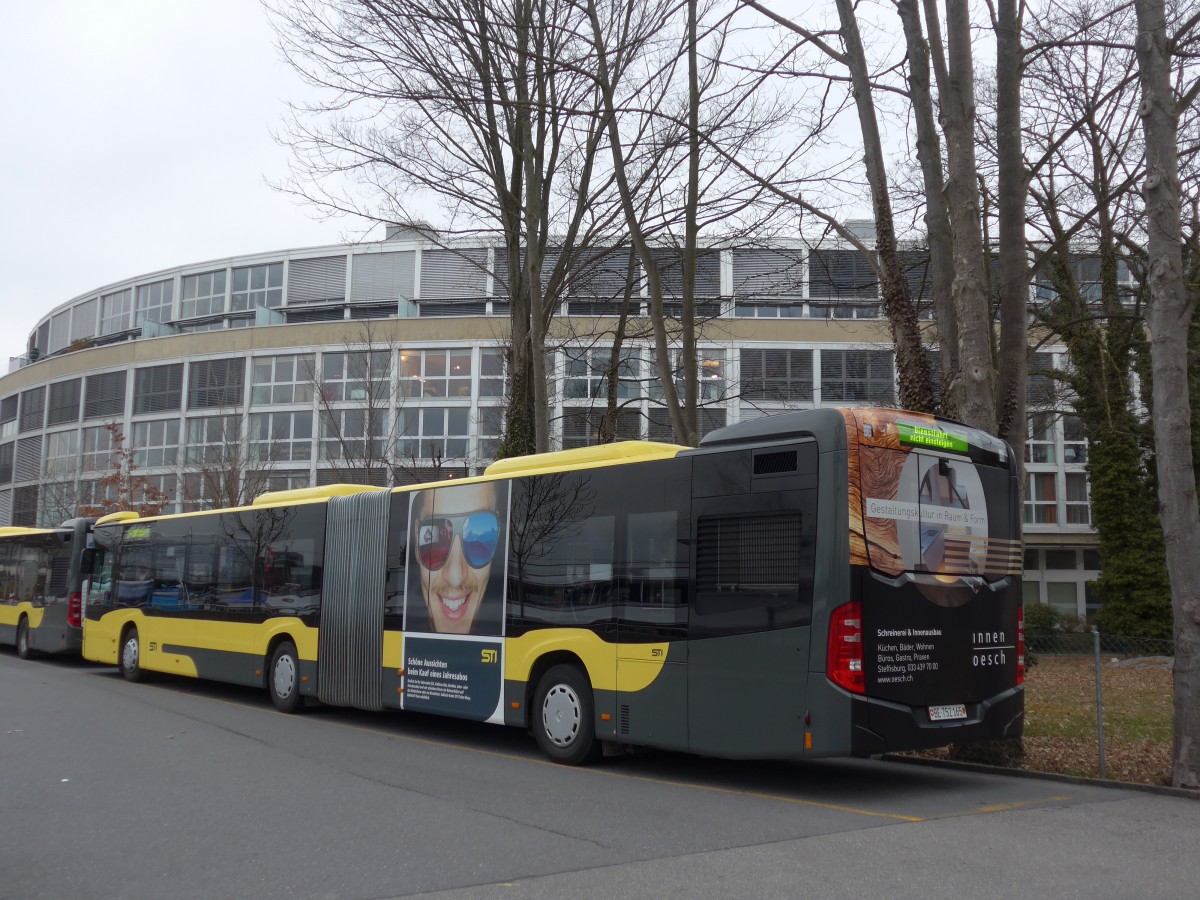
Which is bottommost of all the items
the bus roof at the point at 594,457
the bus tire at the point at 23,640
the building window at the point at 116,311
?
the bus tire at the point at 23,640

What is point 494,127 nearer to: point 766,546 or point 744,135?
point 744,135

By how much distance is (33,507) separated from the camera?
52.1 meters

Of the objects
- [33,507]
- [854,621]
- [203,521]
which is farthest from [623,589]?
[33,507]

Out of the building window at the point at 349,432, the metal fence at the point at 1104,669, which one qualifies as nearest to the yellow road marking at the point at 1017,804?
the metal fence at the point at 1104,669

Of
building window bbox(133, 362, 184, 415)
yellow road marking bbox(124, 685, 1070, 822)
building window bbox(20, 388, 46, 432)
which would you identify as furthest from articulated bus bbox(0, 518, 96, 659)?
building window bbox(20, 388, 46, 432)

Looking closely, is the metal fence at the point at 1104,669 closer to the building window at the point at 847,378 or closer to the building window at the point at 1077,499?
the building window at the point at 847,378

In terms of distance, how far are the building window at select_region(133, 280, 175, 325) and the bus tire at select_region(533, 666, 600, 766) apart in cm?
4694

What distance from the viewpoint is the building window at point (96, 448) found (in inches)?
1933

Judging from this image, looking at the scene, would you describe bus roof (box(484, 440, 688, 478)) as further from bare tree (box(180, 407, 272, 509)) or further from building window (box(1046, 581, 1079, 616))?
building window (box(1046, 581, 1079, 616))

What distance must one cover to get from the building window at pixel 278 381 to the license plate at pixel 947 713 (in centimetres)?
3911

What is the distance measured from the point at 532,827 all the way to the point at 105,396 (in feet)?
160

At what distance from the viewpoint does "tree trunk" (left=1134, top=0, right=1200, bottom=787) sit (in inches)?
357

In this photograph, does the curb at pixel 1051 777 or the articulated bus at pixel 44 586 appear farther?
the articulated bus at pixel 44 586

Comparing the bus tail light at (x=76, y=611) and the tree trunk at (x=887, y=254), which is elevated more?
the tree trunk at (x=887, y=254)
